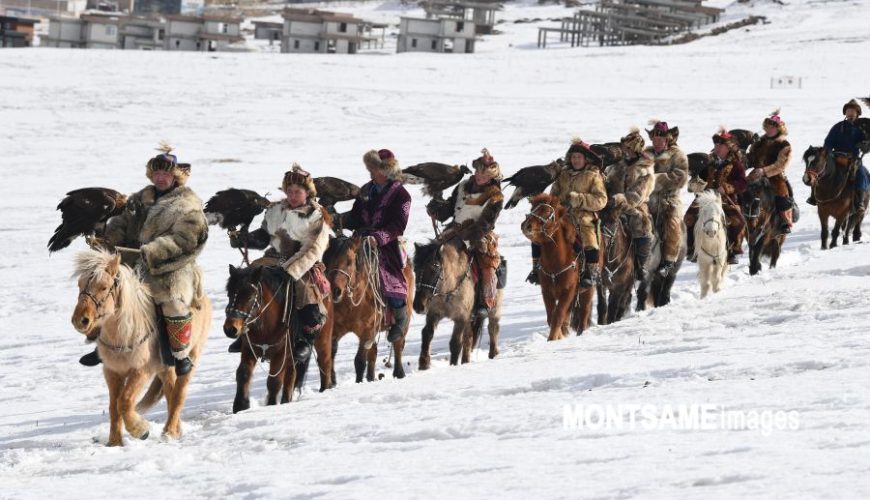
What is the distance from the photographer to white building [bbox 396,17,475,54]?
8819 centimetres

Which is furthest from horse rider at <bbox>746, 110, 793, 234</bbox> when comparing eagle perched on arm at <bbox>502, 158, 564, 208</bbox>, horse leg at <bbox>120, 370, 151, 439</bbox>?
horse leg at <bbox>120, 370, 151, 439</bbox>

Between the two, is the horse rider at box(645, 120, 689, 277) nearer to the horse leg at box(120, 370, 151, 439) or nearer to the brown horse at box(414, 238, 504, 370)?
the brown horse at box(414, 238, 504, 370)

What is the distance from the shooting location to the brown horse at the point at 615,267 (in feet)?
Answer: 44.0

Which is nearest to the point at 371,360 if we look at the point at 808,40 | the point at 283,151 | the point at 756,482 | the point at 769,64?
the point at 756,482

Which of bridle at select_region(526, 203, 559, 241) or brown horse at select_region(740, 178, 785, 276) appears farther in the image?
brown horse at select_region(740, 178, 785, 276)

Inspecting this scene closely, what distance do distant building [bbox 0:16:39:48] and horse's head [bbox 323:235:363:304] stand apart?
88162 mm

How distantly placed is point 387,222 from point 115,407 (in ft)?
11.1

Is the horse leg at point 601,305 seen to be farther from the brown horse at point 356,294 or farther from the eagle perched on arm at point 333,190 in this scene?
the eagle perched on arm at point 333,190

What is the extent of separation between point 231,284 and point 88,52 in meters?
53.2

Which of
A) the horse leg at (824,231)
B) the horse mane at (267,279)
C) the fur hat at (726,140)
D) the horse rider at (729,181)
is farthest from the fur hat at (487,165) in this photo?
the horse leg at (824,231)

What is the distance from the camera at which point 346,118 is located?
137 feet

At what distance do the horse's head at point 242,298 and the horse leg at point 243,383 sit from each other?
1.22ft

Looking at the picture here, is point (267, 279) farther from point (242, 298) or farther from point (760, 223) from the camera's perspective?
point (760, 223)

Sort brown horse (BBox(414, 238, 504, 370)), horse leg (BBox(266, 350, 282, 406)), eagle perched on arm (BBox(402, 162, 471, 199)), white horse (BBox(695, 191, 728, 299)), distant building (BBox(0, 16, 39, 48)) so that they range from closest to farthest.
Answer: horse leg (BBox(266, 350, 282, 406)) < brown horse (BBox(414, 238, 504, 370)) < eagle perched on arm (BBox(402, 162, 471, 199)) < white horse (BBox(695, 191, 728, 299)) < distant building (BBox(0, 16, 39, 48))
